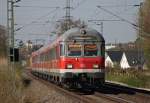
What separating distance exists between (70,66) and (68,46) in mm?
1075

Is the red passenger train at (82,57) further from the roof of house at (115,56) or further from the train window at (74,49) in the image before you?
the roof of house at (115,56)

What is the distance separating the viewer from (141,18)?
51.8 metres

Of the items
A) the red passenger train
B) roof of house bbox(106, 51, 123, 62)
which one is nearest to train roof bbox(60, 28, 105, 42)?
the red passenger train

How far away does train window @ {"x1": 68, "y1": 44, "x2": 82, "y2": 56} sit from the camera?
1026 inches

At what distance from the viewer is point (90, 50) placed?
26.1 meters

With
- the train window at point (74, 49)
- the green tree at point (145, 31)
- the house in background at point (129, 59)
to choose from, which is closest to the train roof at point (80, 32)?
the train window at point (74, 49)

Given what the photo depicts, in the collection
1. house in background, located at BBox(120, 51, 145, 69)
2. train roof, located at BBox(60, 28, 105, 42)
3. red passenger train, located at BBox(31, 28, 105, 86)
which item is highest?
train roof, located at BBox(60, 28, 105, 42)

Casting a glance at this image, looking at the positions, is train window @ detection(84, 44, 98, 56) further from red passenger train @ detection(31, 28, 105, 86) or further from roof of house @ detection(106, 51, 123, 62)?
roof of house @ detection(106, 51, 123, 62)

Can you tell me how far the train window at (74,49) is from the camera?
26062 millimetres

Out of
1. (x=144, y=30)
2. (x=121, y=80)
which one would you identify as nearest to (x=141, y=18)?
(x=144, y=30)

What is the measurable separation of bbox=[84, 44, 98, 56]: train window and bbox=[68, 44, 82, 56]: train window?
0.31 m

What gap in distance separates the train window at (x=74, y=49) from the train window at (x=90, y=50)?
310mm

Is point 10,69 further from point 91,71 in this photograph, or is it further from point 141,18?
point 141,18

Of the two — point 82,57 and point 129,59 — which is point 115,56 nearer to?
point 129,59
